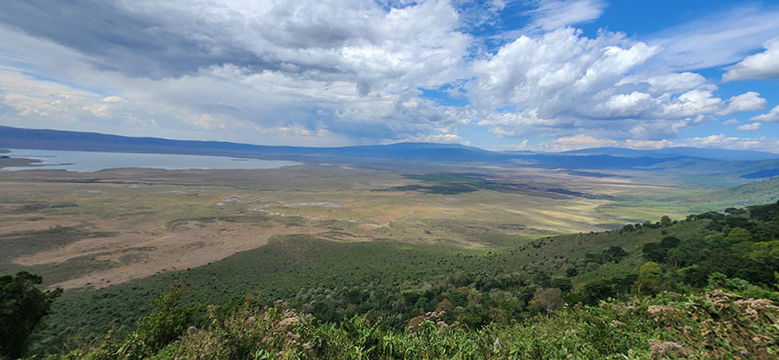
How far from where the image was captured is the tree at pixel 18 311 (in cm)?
1409

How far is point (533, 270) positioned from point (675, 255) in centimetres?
1340

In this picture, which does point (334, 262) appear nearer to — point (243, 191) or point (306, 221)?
point (306, 221)

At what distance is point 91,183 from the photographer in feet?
381

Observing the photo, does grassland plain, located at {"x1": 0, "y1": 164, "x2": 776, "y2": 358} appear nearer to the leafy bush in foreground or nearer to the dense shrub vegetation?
the dense shrub vegetation

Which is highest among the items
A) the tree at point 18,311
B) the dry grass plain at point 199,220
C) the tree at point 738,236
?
the tree at point 738,236

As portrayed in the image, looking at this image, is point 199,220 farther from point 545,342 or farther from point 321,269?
point 545,342

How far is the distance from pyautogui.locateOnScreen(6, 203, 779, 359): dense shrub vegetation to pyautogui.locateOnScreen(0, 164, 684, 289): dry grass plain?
1435 cm

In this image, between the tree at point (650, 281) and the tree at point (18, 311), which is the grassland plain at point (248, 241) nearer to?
the tree at point (18, 311)

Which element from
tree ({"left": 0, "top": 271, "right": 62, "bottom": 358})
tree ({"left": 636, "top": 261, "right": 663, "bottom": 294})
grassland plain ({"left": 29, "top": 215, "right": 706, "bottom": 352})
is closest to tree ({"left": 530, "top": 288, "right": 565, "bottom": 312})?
tree ({"left": 636, "top": 261, "right": 663, "bottom": 294})

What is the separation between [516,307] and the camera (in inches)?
918

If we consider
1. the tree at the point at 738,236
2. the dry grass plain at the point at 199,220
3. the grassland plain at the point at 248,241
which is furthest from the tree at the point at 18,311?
the tree at the point at 738,236

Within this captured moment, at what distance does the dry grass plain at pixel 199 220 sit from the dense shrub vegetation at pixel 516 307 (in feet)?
47.1

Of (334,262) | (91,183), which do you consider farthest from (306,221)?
(91,183)

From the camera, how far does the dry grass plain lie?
4516 cm
